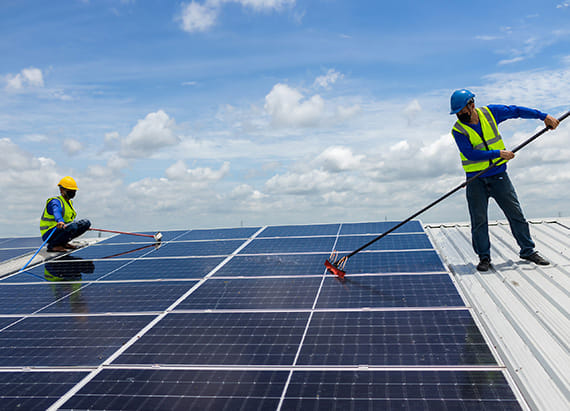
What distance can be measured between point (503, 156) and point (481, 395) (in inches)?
175

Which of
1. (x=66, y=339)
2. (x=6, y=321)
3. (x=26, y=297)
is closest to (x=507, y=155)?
(x=66, y=339)

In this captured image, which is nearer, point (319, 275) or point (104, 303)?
point (104, 303)

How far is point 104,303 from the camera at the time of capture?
24.0ft

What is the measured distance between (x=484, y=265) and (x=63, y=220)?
10161 mm

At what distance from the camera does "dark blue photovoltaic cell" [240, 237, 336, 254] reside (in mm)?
9906

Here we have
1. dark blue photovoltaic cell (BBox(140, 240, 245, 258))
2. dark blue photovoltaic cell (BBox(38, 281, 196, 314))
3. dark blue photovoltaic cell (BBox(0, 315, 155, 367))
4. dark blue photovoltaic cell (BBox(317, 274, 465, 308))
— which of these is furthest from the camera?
dark blue photovoltaic cell (BBox(140, 240, 245, 258))

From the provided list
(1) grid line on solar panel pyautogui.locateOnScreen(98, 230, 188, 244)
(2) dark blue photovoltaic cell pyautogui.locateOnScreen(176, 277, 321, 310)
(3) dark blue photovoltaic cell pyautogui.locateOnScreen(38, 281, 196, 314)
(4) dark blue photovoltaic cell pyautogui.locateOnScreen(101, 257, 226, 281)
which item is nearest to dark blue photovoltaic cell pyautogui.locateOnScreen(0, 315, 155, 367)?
(3) dark blue photovoltaic cell pyautogui.locateOnScreen(38, 281, 196, 314)

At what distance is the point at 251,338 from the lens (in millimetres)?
5410

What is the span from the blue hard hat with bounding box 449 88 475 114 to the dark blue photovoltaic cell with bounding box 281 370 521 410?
4671 millimetres

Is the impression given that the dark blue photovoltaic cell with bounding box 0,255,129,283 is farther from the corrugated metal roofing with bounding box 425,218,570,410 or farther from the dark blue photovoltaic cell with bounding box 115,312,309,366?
the corrugated metal roofing with bounding box 425,218,570,410

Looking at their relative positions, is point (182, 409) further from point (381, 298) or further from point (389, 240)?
point (389, 240)

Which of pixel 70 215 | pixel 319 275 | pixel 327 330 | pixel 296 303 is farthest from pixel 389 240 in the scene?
pixel 70 215

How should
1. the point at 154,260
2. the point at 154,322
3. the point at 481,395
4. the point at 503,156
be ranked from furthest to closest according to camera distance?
the point at 154,260 → the point at 503,156 → the point at 154,322 → the point at 481,395

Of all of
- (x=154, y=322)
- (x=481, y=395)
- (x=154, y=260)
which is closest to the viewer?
(x=481, y=395)
